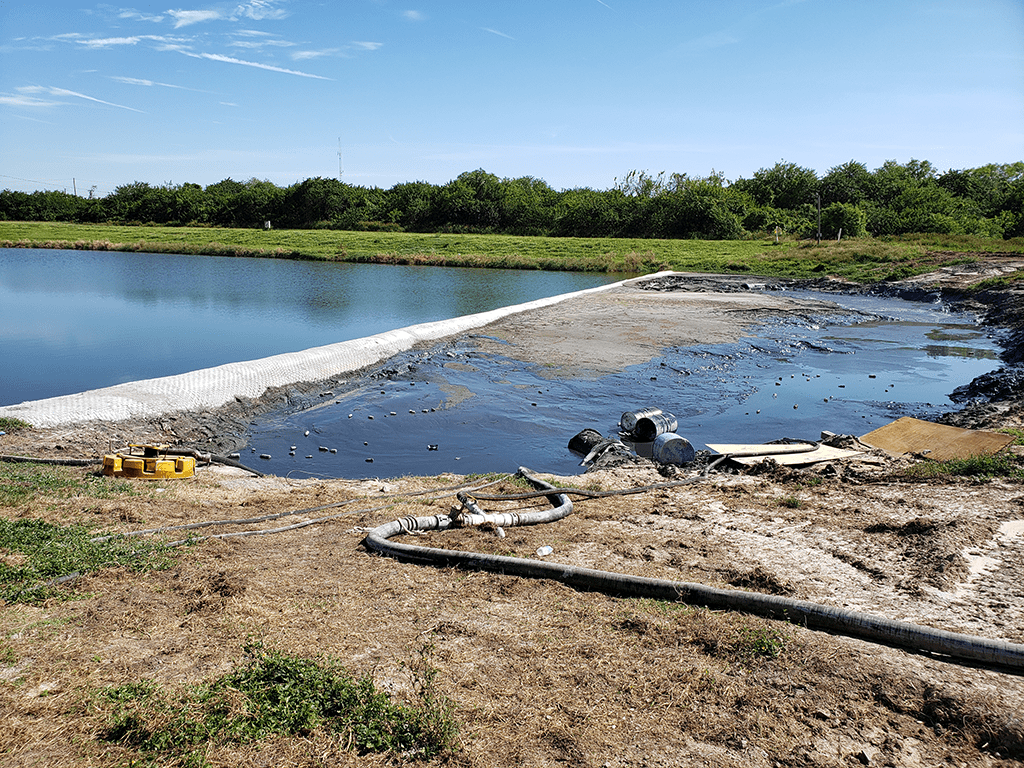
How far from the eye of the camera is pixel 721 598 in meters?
4.27

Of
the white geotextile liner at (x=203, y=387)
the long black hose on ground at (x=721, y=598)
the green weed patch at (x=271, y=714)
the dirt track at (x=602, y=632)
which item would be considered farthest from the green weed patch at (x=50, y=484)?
the green weed patch at (x=271, y=714)

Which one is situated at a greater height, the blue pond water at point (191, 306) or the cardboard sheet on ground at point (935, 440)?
the blue pond water at point (191, 306)

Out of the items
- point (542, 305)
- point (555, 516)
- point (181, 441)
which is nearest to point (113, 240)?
point (542, 305)

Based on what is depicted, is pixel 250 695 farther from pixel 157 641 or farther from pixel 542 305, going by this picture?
pixel 542 305

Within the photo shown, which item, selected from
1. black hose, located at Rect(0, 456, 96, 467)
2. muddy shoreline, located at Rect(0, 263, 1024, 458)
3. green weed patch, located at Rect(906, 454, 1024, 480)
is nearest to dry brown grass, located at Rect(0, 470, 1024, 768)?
black hose, located at Rect(0, 456, 96, 467)

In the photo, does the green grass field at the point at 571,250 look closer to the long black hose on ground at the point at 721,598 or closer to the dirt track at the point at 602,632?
the dirt track at the point at 602,632

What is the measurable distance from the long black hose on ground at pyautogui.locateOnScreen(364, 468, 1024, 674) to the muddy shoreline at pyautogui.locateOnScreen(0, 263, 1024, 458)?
469 cm

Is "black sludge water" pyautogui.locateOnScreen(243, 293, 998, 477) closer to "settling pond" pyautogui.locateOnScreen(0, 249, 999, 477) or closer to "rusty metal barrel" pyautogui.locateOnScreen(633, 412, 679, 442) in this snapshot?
"settling pond" pyautogui.locateOnScreen(0, 249, 999, 477)

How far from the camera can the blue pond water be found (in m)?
14.2

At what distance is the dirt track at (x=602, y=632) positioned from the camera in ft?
10.00

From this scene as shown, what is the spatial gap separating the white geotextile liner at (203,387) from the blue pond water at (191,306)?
8.56 feet

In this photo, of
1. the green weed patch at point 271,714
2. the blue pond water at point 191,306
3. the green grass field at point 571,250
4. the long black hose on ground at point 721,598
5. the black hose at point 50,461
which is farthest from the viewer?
the green grass field at point 571,250

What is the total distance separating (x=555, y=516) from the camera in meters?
6.18

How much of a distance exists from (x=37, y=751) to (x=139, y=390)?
24.4 feet
